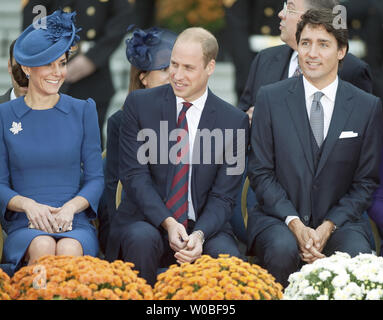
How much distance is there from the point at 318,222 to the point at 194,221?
73cm

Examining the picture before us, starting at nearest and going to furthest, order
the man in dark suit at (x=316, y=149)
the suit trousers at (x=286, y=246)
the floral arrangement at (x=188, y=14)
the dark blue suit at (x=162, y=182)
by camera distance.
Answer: the suit trousers at (x=286, y=246) → the dark blue suit at (x=162, y=182) → the man in dark suit at (x=316, y=149) → the floral arrangement at (x=188, y=14)

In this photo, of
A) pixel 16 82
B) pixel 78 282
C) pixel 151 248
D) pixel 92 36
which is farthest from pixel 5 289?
pixel 92 36

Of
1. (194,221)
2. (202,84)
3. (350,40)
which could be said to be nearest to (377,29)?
(350,40)

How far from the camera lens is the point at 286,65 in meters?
5.96

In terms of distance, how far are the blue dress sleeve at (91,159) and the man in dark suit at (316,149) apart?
3.01 feet

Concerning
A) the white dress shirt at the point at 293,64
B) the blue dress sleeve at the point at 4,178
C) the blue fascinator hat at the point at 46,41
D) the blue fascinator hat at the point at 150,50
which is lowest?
the blue dress sleeve at the point at 4,178

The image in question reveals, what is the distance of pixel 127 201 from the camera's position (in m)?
5.34

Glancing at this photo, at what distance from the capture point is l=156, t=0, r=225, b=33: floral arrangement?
6031 mm

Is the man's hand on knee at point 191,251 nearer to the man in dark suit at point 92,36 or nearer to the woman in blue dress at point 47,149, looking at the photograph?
the woman in blue dress at point 47,149

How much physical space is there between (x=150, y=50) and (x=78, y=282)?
7.40 ft

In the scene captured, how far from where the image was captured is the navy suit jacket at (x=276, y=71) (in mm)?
5859

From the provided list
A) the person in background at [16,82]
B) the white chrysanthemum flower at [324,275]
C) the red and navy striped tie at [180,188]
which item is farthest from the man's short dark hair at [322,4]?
the white chrysanthemum flower at [324,275]

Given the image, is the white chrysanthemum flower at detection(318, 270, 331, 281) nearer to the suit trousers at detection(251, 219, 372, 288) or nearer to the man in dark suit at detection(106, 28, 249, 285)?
the suit trousers at detection(251, 219, 372, 288)

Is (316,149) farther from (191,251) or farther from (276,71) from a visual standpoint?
(191,251)
